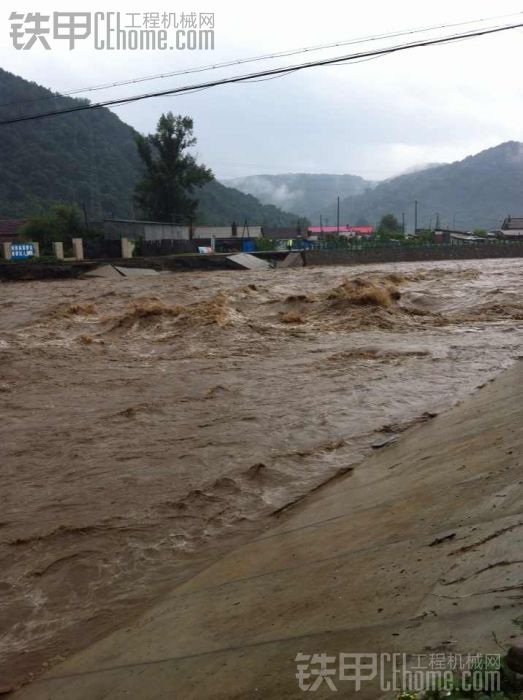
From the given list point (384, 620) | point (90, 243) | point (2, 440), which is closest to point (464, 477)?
point (384, 620)

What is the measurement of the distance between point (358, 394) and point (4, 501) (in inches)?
188

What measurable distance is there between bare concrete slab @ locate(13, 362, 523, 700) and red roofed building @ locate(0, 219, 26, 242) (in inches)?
2022

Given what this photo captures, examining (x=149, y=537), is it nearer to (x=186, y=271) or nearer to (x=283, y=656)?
(x=283, y=656)

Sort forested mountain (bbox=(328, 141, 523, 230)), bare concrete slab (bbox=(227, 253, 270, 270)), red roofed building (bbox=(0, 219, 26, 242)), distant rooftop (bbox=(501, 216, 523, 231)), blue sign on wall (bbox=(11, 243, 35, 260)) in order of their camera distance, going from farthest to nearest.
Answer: forested mountain (bbox=(328, 141, 523, 230)) < distant rooftop (bbox=(501, 216, 523, 231)) < red roofed building (bbox=(0, 219, 26, 242)) < blue sign on wall (bbox=(11, 243, 35, 260)) < bare concrete slab (bbox=(227, 253, 270, 270))

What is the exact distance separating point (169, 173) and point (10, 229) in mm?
14256

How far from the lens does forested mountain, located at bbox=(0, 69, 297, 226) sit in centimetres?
7006

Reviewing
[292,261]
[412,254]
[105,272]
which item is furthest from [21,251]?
[412,254]

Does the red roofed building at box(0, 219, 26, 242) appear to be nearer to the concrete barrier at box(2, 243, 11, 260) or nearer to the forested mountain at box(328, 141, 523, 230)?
the concrete barrier at box(2, 243, 11, 260)

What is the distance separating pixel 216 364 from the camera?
12266mm

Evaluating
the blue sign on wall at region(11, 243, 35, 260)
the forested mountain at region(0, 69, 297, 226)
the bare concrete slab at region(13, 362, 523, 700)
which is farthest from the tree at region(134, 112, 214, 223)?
the bare concrete slab at region(13, 362, 523, 700)

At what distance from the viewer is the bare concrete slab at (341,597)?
2.87m

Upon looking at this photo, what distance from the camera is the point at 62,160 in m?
74.8

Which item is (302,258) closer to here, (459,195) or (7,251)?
(7,251)

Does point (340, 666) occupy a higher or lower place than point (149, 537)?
higher
